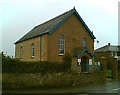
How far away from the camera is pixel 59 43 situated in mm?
33281

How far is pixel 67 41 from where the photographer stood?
33906 millimetres

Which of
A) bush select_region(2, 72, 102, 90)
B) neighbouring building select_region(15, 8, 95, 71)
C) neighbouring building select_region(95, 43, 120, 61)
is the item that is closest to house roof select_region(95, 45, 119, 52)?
neighbouring building select_region(95, 43, 120, 61)

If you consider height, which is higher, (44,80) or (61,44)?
(61,44)

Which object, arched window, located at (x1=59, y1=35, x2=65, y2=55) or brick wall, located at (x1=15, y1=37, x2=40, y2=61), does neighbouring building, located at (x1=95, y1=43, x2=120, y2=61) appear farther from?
arched window, located at (x1=59, y1=35, x2=65, y2=55)

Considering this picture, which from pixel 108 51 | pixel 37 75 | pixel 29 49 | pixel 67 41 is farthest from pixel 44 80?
pixel 108 51

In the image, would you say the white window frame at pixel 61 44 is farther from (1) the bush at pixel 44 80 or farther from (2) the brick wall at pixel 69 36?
(1) the bush at pixel 44 80

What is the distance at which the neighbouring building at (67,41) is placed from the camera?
32281 millimetres

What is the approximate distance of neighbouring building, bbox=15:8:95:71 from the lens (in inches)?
1271

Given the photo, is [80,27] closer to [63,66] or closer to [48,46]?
[48,46]

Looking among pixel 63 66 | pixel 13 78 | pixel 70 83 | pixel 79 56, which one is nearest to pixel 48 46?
pixel 79 56

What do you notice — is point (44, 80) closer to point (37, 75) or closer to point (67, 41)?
point (37, 75)

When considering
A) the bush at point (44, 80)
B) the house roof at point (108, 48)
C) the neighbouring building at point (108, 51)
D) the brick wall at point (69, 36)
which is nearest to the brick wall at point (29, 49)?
the brick wall at point (69, 36)

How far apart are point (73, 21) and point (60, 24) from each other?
94.0 inches

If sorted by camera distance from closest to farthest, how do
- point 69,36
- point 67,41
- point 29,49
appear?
point 67,41 < point 69,36 < point 29,49
